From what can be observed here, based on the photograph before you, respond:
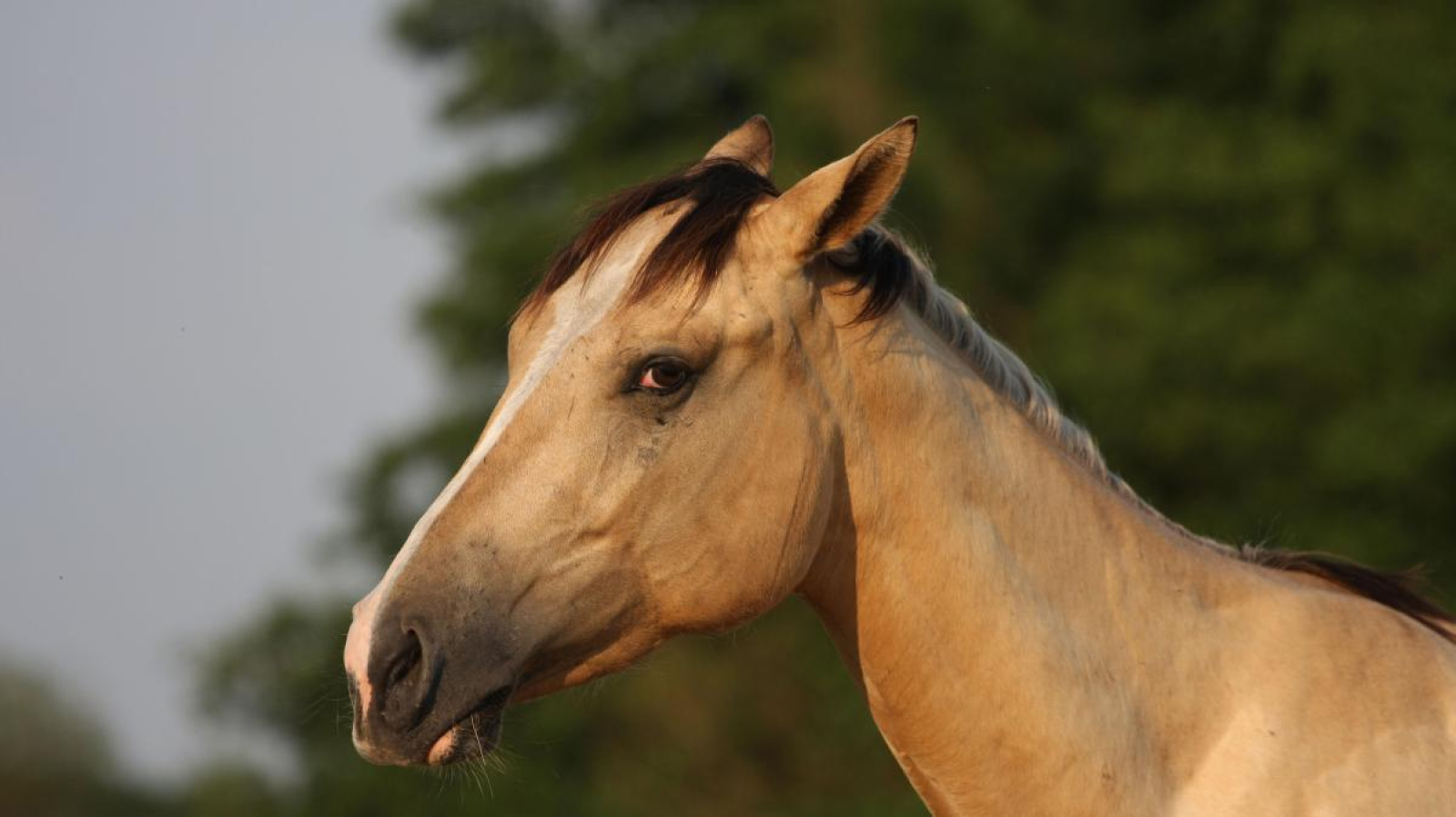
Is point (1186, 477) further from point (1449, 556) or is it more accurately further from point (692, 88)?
point (692, 88)

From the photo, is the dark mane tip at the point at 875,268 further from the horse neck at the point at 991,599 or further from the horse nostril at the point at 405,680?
the horse nostril at the point at 405,680

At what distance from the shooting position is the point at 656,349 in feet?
12.9

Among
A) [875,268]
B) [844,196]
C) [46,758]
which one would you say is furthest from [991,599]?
[46,758]

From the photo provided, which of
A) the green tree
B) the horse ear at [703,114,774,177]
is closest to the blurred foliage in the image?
the green tree

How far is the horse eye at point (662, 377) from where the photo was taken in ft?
12.8

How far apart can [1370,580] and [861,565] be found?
1.43 metres

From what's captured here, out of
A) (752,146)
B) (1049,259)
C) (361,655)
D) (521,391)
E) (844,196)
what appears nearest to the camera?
(361,655)

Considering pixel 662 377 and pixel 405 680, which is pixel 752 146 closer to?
pixel 662 377

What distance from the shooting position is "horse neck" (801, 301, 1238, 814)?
12.7 ft

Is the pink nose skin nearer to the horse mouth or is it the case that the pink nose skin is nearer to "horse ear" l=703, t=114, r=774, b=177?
the horse mouth

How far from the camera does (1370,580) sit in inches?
177

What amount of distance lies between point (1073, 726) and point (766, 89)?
22.3 meters

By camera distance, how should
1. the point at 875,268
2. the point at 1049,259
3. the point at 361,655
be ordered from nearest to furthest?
the point at 361,655 < the point at 875,268 < the point at 1049,259

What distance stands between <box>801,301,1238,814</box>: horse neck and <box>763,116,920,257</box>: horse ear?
0.84ft
